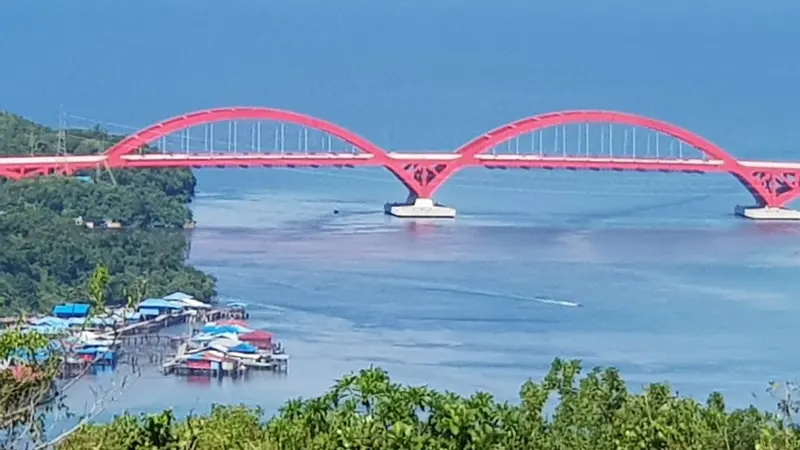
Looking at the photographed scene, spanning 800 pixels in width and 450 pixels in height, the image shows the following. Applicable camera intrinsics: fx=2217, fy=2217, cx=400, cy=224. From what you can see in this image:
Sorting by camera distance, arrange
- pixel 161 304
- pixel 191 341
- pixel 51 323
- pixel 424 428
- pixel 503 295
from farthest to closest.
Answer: pixel 503 295 → pixel 161 304 → pixel 191 341 → pixel 51 323 → pixel 424 428

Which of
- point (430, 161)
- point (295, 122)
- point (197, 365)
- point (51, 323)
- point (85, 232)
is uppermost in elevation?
point (295, 122)

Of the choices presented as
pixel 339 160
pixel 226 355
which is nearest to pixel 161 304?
pixel 226 355

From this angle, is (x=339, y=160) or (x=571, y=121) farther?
(x=571, y=121)

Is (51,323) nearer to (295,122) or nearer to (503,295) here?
(503,295)

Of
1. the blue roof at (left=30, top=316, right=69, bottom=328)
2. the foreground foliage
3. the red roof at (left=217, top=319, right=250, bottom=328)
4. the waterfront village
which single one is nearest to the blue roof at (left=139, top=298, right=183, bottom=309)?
the waterfront village

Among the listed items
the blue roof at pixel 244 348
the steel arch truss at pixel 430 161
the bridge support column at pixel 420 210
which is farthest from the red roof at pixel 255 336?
the bridge support column at pixel 420 210

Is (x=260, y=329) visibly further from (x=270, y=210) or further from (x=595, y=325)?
(x=270, y=210)

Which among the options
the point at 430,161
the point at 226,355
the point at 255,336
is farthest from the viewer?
the point at 430,161
